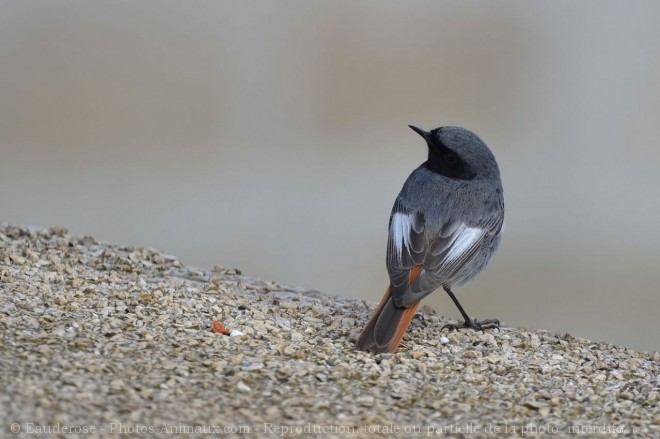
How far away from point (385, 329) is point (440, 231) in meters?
0.96

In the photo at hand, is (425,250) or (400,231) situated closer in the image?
(425,250)

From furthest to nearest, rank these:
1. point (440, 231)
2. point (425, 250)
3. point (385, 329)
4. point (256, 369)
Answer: point (440, 231)
point (425, 250)
point (385, 329)
point (256, 369)

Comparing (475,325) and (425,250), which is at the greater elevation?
(425,250)

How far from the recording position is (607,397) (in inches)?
167

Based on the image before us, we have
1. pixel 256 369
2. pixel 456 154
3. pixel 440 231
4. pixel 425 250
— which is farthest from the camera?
pixel 456 154

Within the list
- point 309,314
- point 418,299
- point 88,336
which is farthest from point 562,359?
point 88,336

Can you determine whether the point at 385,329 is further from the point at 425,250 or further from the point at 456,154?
the point at 456,154

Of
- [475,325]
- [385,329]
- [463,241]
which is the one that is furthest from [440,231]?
[385,329]

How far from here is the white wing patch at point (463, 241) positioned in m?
5.39

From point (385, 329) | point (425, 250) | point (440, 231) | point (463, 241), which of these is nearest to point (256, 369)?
point (385, 329)

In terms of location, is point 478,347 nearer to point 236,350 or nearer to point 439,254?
point 439,254

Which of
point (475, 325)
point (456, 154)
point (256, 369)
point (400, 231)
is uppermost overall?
point (456, 154)

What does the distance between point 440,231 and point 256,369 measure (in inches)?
70.6

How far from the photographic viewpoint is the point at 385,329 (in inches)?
185
